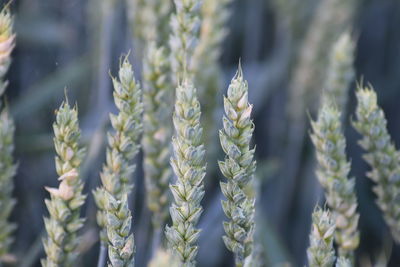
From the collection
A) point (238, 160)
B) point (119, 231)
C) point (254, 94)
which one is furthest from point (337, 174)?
point (254, 94)

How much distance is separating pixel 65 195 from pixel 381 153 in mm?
416

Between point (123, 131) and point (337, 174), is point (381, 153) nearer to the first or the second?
point (337, 174)

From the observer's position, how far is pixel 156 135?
3.00 ft

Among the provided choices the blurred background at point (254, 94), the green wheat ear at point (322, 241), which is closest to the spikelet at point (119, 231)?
the green wheat ear at point (322, 241)

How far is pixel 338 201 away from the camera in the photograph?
819mm

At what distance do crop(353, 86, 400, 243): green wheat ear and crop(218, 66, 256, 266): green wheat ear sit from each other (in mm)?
228

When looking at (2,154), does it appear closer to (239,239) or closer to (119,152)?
(119,152)

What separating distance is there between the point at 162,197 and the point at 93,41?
823mm

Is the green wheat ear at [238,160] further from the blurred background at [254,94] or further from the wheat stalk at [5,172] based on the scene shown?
the blurred background at [254,94]

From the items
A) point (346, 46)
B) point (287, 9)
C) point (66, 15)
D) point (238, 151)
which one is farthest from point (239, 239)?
point (66, 15)

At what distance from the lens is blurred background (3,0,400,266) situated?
4.42 feet

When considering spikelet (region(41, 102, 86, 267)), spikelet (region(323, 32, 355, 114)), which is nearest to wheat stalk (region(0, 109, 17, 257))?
spikelet (region(41, 102, 86, 267))

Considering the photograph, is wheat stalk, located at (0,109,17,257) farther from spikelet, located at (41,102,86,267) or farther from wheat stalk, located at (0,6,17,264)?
spikelet, located at (41,102,86,267)

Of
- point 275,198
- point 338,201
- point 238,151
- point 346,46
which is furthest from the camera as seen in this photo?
point 275,198
